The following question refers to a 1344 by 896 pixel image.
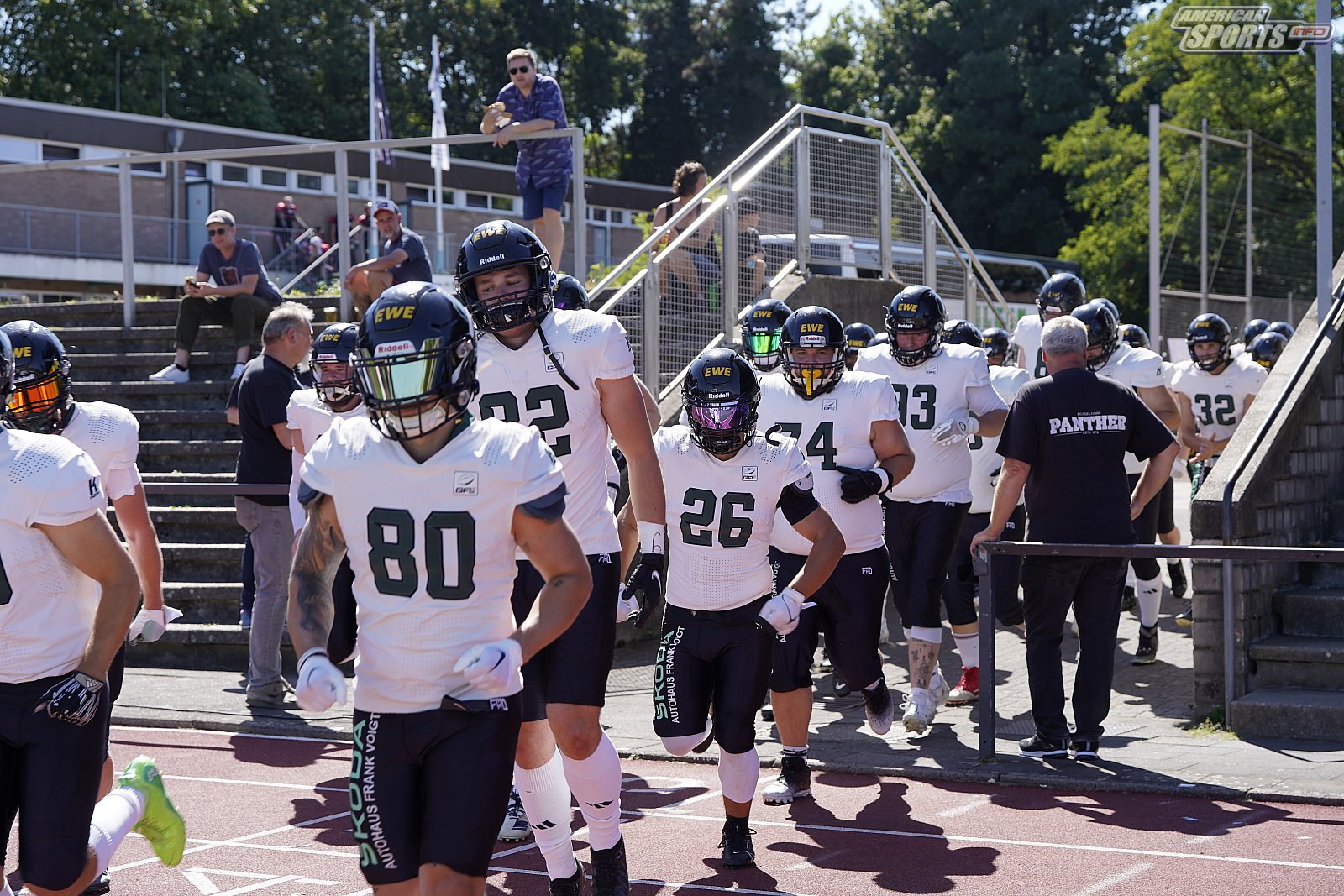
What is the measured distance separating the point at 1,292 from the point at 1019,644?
18.0 m

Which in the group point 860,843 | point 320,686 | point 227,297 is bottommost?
point 860,843

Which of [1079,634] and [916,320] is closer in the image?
[1079,634]

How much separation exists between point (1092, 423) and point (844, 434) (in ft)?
4.17

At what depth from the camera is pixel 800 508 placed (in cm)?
630

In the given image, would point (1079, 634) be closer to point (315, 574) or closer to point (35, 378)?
point (315, 574)

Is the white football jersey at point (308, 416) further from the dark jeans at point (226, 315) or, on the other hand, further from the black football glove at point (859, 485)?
the dark jeans at point (226, 315)

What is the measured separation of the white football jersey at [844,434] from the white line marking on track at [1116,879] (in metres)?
2.26

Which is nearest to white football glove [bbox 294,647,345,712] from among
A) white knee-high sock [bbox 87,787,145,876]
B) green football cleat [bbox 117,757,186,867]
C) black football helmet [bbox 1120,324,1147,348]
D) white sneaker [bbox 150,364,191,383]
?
white knee-high sock [bbox 87,787,145,876]

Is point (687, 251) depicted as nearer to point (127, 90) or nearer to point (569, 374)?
point (569, 374)

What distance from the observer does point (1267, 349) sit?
1410 cm

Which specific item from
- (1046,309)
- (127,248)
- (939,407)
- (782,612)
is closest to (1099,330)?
(939,407)

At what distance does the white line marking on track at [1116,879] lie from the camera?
5688 millimetres

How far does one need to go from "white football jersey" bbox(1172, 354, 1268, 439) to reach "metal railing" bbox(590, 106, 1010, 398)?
12.1 ft

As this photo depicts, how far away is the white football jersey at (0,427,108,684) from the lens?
438cm
